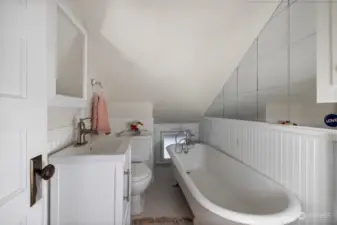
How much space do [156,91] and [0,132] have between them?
2.61 m

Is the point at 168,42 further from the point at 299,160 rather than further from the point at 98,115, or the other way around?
the point at 299,160

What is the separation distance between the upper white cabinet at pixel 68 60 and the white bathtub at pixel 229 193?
131 centimetres

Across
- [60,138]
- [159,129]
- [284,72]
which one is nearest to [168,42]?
[284,72]

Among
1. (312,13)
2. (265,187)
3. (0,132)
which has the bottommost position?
(265,187)

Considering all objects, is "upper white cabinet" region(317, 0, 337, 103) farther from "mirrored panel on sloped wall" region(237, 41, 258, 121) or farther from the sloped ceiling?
"mirrored panel on sloped wall" region(237, 41, 258, 121)

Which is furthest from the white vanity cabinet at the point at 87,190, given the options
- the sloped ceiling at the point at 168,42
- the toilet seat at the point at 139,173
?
the sloped ceiling at the point at 168,42

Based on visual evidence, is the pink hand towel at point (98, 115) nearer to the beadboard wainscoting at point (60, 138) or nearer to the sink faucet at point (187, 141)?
the beadboard wainscoting at point (60, 138)

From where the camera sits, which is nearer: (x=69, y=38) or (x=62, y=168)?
(x=62, y=168)

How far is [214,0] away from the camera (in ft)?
5.99

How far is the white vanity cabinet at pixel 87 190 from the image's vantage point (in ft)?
4.43

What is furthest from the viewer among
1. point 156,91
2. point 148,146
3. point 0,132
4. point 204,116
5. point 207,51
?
point 204,116

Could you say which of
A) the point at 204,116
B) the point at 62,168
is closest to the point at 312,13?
the point at 62,168

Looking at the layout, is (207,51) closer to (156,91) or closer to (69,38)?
(156,91)

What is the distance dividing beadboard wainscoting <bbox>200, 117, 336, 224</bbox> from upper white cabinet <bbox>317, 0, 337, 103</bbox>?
45 cm
